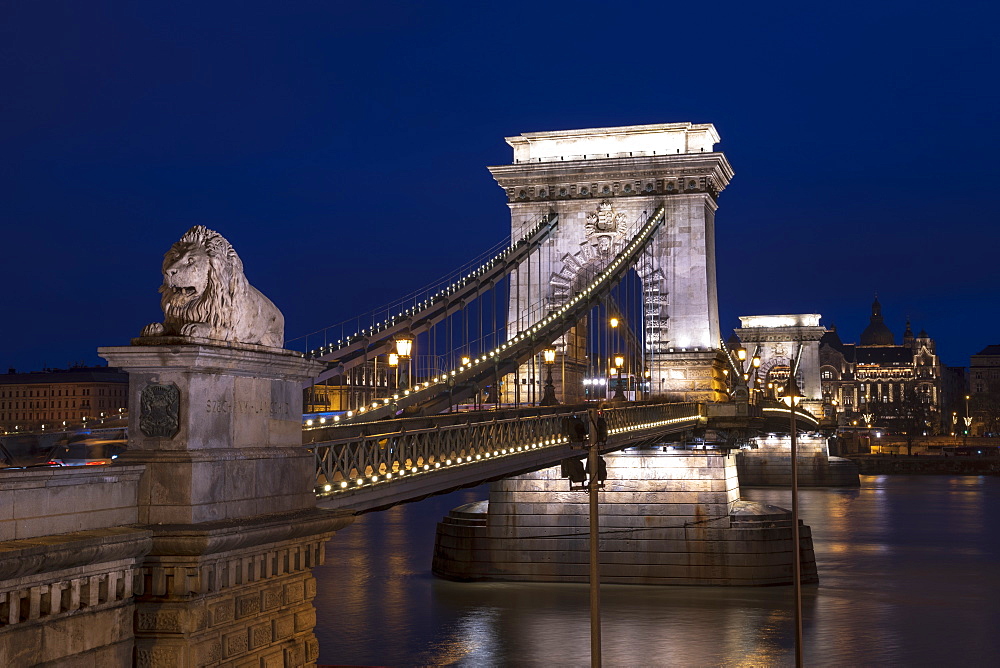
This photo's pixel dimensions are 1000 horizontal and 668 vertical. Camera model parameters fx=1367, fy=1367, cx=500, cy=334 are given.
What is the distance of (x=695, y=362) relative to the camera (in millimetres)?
57719

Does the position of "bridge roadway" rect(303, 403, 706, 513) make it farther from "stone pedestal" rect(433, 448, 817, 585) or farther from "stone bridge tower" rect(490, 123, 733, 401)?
"stone bridge tower" rect(490, 123, 733, 401)

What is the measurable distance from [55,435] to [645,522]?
1204 inches

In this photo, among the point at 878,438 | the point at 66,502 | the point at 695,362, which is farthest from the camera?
the point at 878,438

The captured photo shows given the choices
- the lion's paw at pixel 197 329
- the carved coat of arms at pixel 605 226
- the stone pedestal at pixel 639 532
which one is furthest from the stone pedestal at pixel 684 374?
the lion's paw at pixel 197 329

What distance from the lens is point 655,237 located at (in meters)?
58.4

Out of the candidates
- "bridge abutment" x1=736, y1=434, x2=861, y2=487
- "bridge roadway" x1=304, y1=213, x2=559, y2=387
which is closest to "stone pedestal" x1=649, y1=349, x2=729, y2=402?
"bridge roadway" x1=304, y1=213, x2=559, y2=387

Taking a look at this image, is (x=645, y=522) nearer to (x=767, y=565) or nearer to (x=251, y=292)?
(x=767, y=565)

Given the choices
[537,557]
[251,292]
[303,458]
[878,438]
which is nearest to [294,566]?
[303,458]

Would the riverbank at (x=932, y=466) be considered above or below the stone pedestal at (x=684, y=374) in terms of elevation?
below

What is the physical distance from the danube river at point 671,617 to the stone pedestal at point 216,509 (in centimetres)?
1960

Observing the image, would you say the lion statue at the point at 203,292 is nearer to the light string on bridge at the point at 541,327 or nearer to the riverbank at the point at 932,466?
the light string on bridge at the point at 541,327

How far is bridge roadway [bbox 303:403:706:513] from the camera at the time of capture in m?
19.0

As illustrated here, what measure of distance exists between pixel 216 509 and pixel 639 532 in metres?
32.6

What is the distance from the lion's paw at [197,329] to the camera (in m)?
13.8
